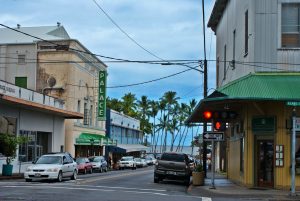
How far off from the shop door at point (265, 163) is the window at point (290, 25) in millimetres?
4428

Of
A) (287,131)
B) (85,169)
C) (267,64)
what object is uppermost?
(267,64)

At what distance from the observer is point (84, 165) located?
148 ft

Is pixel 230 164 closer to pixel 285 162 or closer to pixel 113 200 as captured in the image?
pixel 285 162

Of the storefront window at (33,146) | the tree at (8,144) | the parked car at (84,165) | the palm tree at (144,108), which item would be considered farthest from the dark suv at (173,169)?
the palm tree at (144,108)

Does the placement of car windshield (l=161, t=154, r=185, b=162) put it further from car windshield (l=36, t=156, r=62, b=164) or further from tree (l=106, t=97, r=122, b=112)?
tree (l=106, t=97, r=122, b=112)

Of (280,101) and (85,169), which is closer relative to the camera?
(280,101)

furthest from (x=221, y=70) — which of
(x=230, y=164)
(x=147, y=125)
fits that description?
(x=147, y=125)

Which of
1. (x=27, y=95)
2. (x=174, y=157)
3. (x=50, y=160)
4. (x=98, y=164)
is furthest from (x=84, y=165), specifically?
(x=174, y=157)

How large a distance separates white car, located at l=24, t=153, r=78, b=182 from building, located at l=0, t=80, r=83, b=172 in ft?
20.9

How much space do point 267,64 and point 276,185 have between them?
5.21m

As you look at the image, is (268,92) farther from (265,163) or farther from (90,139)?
(90,139)

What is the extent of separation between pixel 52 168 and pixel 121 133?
182ft

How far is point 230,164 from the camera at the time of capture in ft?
105

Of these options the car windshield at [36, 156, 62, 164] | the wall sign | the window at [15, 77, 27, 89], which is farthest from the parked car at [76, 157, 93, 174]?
the wall sign
